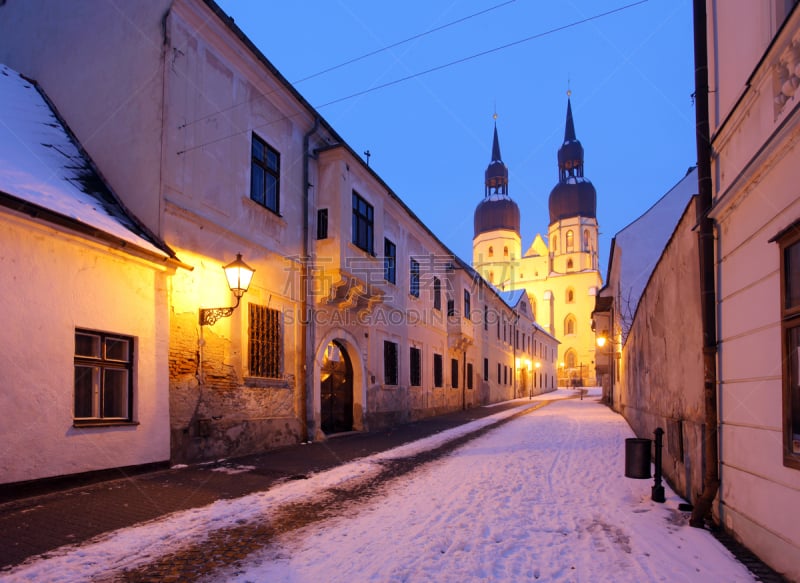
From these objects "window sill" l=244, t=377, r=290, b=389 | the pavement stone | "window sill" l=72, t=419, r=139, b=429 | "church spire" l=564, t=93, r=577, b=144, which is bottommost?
the pavement stone

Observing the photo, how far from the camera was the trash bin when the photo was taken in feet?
24.4

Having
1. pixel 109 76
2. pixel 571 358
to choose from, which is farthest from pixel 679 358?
pixel 571 358

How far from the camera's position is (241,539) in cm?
556

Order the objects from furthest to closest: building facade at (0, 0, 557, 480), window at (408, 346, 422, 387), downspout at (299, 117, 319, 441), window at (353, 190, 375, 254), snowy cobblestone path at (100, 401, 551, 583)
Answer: window at (408, 346, 422, 387) → window at (353, 190, 375, 254) → downspout at (299, 117, 319, 441) → building facade at (0, 0, 557, 480) → snowy cobblestone path at (100, 401, 551, 583)

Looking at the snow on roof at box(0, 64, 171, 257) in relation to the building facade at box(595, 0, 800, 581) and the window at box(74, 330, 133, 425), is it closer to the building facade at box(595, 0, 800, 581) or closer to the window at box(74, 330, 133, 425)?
the window at box(74, 330, 133, 425)

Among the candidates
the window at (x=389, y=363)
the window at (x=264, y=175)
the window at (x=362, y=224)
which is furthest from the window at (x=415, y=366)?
the window at (x=264, y=175)

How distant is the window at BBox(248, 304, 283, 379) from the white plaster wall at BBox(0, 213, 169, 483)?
2694 mm

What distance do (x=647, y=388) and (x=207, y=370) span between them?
354 inches

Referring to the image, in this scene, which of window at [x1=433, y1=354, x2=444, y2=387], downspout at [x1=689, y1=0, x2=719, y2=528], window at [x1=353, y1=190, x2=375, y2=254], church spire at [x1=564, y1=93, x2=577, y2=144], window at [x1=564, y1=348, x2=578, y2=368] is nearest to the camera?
downspout at [x1=689, y1=0, x2=719, y2=528]

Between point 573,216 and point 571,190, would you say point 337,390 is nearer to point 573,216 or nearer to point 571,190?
point 573,216

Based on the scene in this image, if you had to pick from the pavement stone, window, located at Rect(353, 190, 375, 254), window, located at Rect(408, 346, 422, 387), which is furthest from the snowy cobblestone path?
window, located at Rect(408, 346, 422, 387)

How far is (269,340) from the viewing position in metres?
12.6

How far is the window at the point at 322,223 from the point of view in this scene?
49.2 feet

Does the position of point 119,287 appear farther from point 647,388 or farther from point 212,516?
point 647,388
